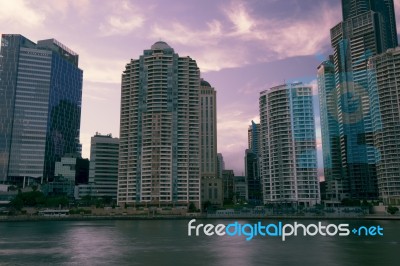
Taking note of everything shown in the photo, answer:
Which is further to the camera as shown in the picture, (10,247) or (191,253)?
(10,247)

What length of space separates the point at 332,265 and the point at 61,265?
45738mm

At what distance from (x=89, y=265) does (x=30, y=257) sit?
1519 cm

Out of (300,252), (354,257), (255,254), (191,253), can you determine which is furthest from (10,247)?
(354,257)

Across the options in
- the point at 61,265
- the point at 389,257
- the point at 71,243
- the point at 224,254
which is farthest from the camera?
the point at 71,243

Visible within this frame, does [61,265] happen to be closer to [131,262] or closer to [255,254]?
[131,262]

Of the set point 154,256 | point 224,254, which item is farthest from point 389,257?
point 154,256

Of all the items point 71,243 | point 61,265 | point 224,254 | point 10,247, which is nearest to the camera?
point 61,265

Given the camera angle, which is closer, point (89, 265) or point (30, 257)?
point (89, 265)

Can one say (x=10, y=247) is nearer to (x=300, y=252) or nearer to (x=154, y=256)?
(x=154, y=256)

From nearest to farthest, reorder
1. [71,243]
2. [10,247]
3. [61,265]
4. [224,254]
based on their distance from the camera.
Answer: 1. [61,265]
2. [224,254]
3. [10,247]
4. [71,243]

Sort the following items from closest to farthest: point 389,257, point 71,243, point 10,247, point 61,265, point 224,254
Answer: point 61,265 → point 389,257 → point 224,254 → point 10,247 → point 71,243

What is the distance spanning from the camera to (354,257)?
241 ft

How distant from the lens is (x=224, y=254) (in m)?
77.2

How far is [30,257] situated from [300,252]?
5303 centimetres
